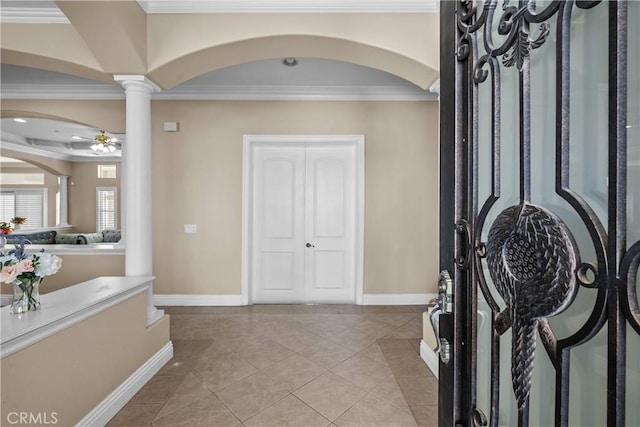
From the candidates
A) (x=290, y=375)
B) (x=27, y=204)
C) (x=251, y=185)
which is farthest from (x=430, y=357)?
(x=27, y=204)

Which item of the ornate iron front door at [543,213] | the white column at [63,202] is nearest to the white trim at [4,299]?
the ornate iron front door at [543,213]

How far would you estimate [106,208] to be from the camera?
28.5 ft

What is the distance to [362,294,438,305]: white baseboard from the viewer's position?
3.91 metres

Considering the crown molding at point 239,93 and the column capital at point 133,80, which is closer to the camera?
the column capital at point 133,80

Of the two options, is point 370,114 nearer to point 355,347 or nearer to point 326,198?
point 326,198

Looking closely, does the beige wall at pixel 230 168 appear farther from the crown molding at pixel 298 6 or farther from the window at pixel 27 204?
the window at pixel 27 204

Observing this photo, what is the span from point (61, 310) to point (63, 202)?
9.07m

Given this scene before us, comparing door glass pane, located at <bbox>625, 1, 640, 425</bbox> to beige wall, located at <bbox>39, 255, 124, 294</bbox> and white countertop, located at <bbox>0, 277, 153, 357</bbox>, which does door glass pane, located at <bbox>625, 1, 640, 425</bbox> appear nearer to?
white countertop, located at <bbox>0, 277, 153, 357</bbox>

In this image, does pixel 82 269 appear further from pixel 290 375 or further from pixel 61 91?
pixel 290 375

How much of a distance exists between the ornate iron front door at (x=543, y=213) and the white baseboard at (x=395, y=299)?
317cm

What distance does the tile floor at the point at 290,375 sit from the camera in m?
1.90

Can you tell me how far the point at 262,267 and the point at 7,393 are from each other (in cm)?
278

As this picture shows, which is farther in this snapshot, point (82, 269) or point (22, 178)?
point (22, 178)

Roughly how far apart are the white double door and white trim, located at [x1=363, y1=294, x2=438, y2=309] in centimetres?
25
